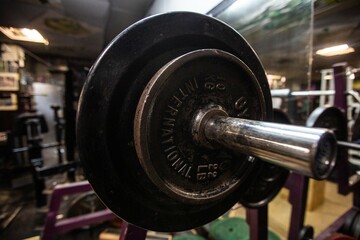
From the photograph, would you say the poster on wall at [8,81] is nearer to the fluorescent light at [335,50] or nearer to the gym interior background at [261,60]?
the gym interior background at [261,60]

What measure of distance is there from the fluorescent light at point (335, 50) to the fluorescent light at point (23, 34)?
1263 mm

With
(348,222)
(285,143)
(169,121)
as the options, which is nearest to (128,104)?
(169,121)

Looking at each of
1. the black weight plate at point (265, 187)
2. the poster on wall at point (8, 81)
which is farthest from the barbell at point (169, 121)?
the poster on wall at point (8, 81)

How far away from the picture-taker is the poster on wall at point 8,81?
1.61m

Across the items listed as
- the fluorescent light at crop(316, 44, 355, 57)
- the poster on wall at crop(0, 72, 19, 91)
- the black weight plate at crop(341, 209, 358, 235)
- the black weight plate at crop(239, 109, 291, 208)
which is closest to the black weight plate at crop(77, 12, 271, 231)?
the black weight plate at crop(239, 109, 291, 208)

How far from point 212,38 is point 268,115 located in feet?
0.72

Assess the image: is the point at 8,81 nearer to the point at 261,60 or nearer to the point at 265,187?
the point at 261,60

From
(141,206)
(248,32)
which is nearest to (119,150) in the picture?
(141,206)

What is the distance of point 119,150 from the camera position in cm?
40

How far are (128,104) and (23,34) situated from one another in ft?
2.68

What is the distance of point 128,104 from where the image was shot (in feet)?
1.26

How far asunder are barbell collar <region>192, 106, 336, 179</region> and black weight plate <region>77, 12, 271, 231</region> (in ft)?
0.54

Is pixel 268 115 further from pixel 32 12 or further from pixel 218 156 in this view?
pixel 32 12

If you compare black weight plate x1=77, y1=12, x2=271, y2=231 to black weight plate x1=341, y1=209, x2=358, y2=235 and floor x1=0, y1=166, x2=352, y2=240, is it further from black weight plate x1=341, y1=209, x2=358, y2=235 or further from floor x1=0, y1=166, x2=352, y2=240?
floor x1=0, y1=166, x2=352, y2=240
